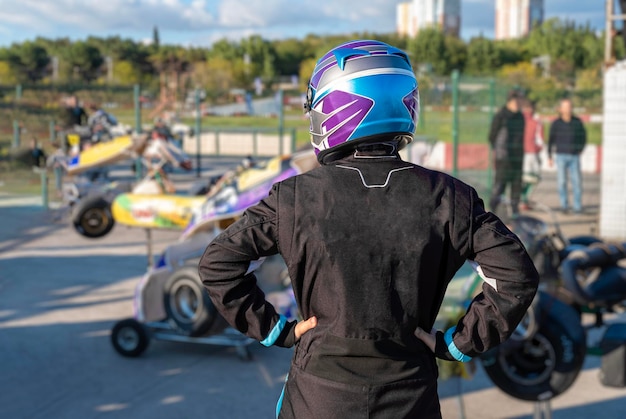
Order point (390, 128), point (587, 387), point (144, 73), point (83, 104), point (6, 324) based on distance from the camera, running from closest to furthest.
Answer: point (390, 128) → point (587, 387) → point (6, 324) → point (83, 104) → point (144, 73)

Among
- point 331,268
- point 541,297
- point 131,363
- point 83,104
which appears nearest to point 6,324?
point 131,363

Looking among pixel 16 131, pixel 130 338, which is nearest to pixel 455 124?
pixel 130 338

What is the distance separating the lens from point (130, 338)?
586 centimetres

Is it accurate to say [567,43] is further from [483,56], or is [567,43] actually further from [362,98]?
[362,98]

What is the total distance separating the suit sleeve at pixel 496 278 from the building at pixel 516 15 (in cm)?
12250

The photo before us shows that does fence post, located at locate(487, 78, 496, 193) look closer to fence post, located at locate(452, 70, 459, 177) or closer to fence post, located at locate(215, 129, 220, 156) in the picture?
fence post, located at locate(452, 70, 459, 177)

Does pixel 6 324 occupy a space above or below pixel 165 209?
below

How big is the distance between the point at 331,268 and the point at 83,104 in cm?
1599

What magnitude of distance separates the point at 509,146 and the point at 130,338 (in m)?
6.00

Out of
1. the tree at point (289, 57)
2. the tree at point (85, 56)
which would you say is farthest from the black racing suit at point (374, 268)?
the tree at point (289, 57)

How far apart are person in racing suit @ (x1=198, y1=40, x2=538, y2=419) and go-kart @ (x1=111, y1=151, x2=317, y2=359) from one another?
11.2 ft

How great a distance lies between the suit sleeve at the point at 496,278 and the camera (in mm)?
1892

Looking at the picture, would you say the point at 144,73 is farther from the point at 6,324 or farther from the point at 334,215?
the point at 334,215

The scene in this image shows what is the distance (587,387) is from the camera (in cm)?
Answer: 534
